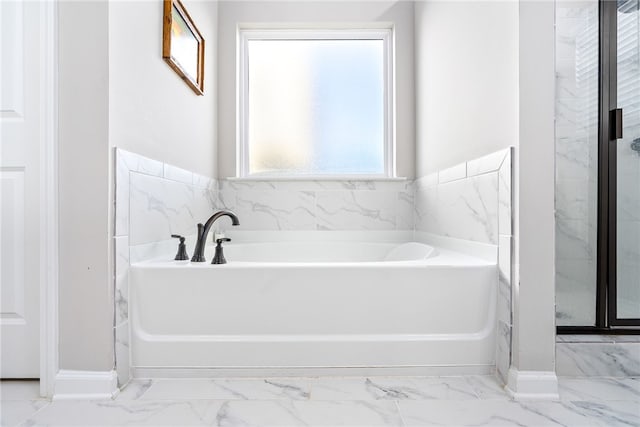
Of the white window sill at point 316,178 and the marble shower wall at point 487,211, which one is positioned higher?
the white window sill at point 316,178

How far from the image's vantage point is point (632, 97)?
1.59 meters

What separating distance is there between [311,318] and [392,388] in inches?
15.5

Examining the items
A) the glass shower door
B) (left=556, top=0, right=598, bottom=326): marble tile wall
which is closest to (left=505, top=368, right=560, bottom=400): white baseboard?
(left=556, top=0, right=598, bottom=326): marble tile wall

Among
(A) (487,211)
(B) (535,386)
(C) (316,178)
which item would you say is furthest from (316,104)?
(B) (535,386)

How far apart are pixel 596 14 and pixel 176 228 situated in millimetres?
2187

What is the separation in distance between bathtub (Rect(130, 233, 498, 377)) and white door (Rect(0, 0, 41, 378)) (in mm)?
371

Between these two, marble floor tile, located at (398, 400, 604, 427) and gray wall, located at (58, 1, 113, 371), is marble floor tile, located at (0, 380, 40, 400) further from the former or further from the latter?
marble floor tile, located at (398, 400, 604, 427)

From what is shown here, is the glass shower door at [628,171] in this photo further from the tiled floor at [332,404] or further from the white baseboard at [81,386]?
the white baseboard at [81,386]

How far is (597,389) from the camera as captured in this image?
1.37 m

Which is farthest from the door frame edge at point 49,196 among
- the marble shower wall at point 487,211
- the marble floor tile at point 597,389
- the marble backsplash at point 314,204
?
the marble floor tile at point 597,389

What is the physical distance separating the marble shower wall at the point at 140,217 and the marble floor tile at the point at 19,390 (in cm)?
29

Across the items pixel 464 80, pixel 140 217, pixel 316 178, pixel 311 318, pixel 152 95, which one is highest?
pixel 464 80

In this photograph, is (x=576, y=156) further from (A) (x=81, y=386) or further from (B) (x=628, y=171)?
(A) (x=81, y=386)

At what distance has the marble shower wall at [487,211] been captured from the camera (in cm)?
138
